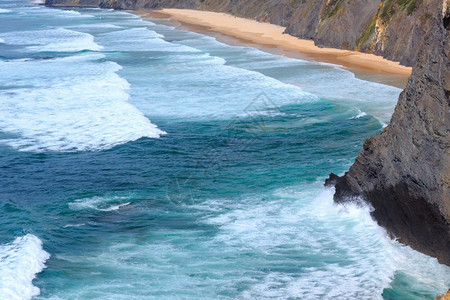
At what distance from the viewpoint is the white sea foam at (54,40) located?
51.9 metres

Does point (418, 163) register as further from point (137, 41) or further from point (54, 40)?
point (54, 40)

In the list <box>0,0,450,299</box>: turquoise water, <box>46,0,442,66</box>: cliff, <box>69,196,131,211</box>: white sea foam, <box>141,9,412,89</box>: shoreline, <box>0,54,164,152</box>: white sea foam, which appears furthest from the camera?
<box>46,0,442,66</box>: cliff

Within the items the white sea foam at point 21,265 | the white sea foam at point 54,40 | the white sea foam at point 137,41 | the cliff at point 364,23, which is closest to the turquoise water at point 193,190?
the white sea foam at point 21,265

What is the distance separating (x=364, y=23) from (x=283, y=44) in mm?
7619

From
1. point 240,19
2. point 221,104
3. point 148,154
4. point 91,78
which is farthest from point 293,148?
point 240,19

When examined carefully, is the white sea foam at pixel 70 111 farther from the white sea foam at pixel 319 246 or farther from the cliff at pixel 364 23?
the cliff at pixel 364 23

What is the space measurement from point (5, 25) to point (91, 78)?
4593 centimetres

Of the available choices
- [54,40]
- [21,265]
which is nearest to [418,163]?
[21,265]

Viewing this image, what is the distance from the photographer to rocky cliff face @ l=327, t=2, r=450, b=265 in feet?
37.6

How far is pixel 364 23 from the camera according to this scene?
41.3 meters

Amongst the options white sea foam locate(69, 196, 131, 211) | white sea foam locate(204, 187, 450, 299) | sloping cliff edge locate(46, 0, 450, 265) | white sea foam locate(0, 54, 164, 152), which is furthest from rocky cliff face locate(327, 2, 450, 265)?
white sea foam locate(0, 54, 164, 152)

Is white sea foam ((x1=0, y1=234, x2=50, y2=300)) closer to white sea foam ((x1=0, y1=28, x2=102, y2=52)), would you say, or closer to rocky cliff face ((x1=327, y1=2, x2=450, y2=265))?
rocky cliff face ((x1=327, y1=2, x2=450, y2=265))

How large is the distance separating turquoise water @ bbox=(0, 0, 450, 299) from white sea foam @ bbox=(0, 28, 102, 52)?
1585cm

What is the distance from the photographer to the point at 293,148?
20375 mm
